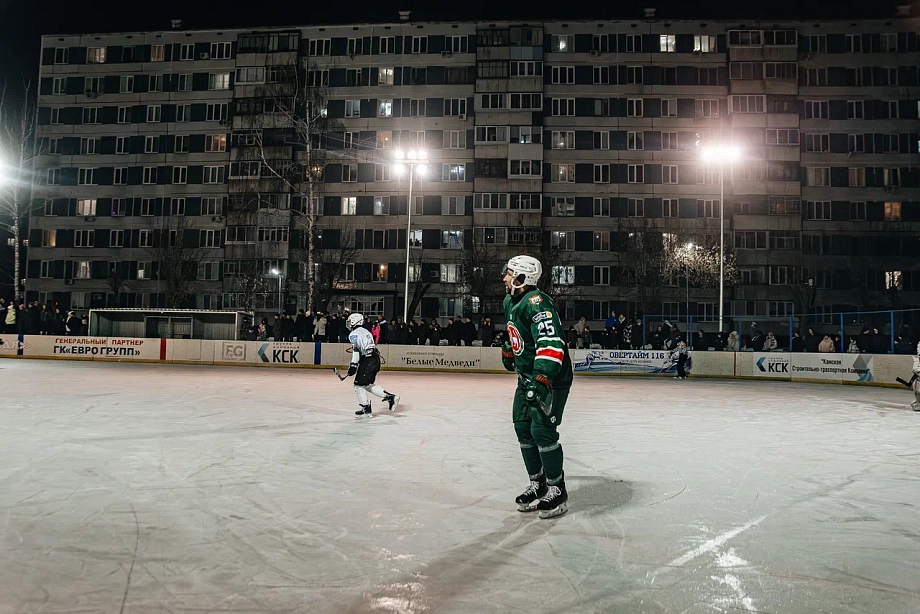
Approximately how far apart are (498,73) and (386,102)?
9.39 meters

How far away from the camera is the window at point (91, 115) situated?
195 feet

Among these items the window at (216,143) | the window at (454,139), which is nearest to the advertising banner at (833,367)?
the window at (454,139)

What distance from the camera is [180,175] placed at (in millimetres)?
58062

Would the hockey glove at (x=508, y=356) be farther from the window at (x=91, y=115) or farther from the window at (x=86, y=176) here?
the window at (x=91, y=115)

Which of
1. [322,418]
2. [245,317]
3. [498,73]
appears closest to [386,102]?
[498,73]

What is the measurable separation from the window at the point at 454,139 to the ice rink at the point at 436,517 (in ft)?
150

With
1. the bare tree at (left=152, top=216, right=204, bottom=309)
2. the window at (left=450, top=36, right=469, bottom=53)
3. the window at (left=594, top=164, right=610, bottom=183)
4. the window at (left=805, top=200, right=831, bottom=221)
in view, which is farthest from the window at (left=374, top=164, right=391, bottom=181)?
the window at (left=805, top=200, right=831, bottom=221)

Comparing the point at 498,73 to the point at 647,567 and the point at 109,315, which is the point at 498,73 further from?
the point at 647,567

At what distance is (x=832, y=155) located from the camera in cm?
5316

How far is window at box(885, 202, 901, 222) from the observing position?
173 ft

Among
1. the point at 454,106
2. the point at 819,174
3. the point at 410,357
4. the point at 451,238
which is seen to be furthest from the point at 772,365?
the point at 454,106

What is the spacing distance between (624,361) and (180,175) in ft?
147

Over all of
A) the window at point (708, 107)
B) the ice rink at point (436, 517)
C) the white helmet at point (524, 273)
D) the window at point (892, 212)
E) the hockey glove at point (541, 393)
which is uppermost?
the window at point (708, 107)

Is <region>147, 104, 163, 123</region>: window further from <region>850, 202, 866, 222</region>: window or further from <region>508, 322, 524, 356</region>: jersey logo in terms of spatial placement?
<region>508, 322, 524, 356</region>: jersey logo
